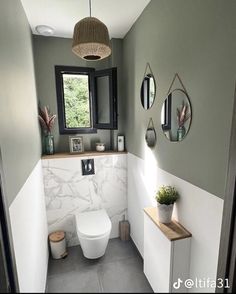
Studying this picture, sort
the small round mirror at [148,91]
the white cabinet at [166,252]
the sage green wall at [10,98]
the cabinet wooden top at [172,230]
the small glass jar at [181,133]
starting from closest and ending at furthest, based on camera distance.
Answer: the white cabinet at [166,252] < the sage green wall at [10,98] < the cabinet wooden top at [172,230] < the small glass jar at [181,133] < the small round mirror at [148,91]

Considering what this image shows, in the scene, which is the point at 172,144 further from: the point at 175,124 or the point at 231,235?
the point at 231,235

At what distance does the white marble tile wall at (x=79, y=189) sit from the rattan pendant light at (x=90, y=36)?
1235mm

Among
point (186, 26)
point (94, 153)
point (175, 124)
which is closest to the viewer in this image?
point (186, 26)

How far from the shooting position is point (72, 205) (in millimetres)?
2121

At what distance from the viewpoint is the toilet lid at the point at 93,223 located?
170cm

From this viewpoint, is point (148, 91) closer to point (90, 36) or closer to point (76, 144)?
point (90, 36)

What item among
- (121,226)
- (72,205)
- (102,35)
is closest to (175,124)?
(102,35)

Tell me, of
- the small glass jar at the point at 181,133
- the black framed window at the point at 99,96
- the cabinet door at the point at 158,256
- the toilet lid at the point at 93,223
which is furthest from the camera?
the black framed window at the point at 99,96

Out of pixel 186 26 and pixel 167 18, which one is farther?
pixel 167 18

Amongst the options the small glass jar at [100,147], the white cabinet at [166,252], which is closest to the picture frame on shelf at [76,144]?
the small glass jar at [100,147]

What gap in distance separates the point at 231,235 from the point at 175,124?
0.81 metres

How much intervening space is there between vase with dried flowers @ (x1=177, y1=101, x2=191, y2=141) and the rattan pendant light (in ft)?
1.95

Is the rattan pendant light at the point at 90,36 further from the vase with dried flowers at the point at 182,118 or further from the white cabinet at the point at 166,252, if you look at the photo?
the white cabinet at the point at 166,252

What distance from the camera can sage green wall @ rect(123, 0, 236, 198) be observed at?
84 centimetres
